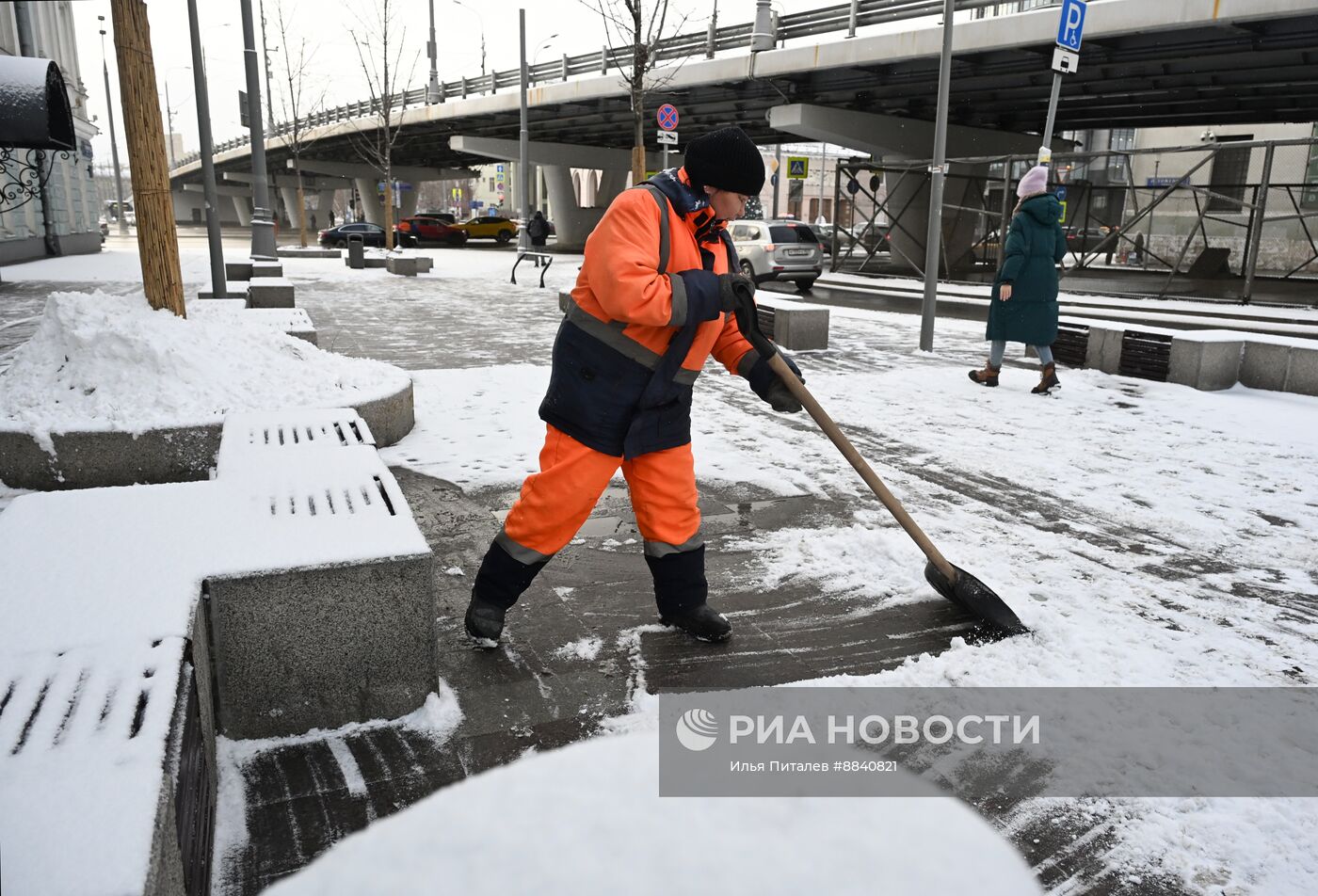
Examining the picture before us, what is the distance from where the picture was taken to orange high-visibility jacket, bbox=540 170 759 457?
2.80 m

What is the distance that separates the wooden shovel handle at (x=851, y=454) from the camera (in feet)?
10.5

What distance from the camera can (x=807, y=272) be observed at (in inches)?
773

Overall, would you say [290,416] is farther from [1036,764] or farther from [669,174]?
[1036,764]

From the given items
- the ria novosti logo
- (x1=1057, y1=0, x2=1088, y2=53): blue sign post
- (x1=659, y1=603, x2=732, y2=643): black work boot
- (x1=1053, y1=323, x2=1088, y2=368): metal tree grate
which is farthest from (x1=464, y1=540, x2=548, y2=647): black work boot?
(x1=1057, y1=0, x2=1088, y2=53): blue sign post

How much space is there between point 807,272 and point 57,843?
62.9 feet

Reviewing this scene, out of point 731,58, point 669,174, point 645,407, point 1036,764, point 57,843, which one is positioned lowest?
point 1036,764

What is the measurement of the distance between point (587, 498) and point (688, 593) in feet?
1.72

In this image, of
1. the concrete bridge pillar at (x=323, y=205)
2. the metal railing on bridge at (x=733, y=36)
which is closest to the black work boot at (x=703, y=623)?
the metal railing on bridge at (x=733, y=36)

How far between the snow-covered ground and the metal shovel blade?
0.09 meters

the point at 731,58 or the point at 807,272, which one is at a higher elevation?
the point at 731,58

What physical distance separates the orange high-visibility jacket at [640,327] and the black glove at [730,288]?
0.11 feet

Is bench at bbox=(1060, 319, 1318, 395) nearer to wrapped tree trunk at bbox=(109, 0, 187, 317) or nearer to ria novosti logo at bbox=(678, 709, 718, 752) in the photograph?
ria novosti logo at bbox=(678, 709, 718, 752)

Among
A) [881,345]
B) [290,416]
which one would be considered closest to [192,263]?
[881,345]

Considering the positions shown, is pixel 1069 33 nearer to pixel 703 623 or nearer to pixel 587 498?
pixel 703 623
